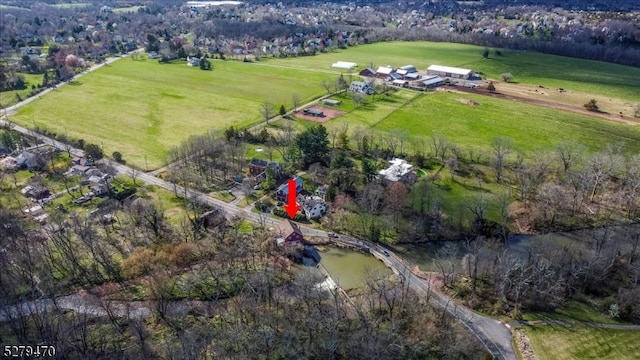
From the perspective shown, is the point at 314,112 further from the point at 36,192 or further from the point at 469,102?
the point at 36,192

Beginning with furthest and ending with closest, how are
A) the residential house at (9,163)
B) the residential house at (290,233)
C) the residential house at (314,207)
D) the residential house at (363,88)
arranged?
1. the residential house at (363,88)
2. the residential house at (9,163)
3. the residential house at (314,207)
4. the residential house at (290,233)

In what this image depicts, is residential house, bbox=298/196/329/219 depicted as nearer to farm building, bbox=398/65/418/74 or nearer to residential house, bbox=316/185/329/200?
residential house, bbox=316/185/329/200

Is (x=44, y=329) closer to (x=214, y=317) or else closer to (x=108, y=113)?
(x=214, y=317)

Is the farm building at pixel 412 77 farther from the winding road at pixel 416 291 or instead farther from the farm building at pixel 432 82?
the winding road at pixel 416 291

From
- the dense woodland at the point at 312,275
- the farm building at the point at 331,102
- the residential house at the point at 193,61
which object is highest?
the residential house at the point at 193,61

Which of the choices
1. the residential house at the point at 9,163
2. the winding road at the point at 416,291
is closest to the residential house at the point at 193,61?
the residential house at the point at 9,163

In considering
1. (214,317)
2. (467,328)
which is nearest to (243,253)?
(214,317)
